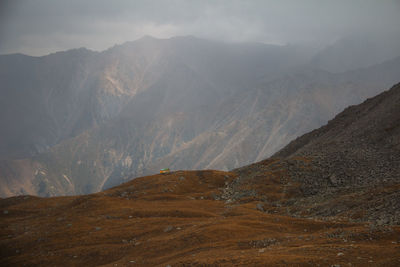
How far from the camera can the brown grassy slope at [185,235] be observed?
21078 millimetres

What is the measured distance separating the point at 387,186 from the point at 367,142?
35915 mm

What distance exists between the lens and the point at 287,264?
1897 cm

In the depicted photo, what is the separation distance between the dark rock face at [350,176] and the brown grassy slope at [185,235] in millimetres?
1936

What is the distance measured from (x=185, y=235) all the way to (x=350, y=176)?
36.8 metres

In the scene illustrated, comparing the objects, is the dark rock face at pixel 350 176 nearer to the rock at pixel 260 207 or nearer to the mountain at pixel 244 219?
the mountain at pixel 244 219

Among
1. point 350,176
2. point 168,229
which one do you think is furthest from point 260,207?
point 350,176

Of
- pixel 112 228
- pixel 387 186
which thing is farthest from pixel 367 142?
pixel 112 228

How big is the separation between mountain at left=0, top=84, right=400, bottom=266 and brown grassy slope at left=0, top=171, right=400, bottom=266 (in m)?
0.12

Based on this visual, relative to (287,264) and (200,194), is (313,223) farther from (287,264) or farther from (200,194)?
(200,194)

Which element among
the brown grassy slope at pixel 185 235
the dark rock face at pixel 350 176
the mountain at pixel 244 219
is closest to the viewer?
the brown grassy slope at pixel 185 235

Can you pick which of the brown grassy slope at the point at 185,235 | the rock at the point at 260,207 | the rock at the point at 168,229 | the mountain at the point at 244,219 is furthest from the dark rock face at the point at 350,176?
the rock at the point at 168,229

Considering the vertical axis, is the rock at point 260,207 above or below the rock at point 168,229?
below

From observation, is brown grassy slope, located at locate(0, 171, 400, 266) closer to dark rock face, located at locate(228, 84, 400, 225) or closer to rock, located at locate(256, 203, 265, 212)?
rock, located at locate(256, 203, 265, 212)

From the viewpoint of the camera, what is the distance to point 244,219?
120 feet
